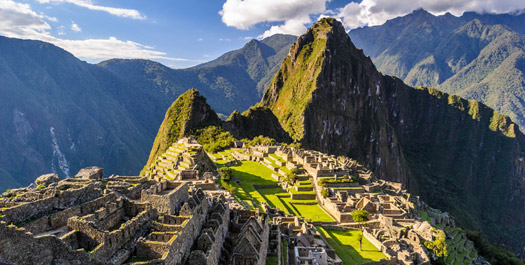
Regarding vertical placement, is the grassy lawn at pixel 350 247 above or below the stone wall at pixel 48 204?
below

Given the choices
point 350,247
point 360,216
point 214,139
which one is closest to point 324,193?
point 360,216

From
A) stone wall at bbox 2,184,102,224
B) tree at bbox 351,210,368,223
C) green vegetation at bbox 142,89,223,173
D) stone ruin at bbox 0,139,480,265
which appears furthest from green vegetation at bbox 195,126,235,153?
stone wall at bbox 2,184,102,224

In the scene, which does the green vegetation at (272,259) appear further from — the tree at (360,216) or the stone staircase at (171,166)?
the stone staircase at (171,166)

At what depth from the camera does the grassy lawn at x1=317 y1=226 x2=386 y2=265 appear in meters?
29.1

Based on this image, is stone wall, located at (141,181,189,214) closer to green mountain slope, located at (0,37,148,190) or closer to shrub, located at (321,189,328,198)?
shrub, located at (321,189,328,198)

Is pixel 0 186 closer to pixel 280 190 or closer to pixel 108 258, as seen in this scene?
pixel 280 190

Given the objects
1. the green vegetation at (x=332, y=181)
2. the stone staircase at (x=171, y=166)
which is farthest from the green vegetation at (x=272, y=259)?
the green vegetation at (x=332, y=181)

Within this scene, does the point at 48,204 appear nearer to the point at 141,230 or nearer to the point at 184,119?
the point at 141,230

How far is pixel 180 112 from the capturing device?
110062mm

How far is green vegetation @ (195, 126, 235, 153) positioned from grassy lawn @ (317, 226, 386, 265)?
49126mm

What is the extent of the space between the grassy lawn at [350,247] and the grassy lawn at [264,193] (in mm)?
3577

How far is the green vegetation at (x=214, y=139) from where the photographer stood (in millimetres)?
82500

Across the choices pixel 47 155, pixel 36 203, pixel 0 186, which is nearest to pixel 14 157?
pixel 47 155

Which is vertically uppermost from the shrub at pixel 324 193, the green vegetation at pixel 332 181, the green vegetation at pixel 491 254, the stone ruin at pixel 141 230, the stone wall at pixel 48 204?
the stone wall at pixel 48 204
